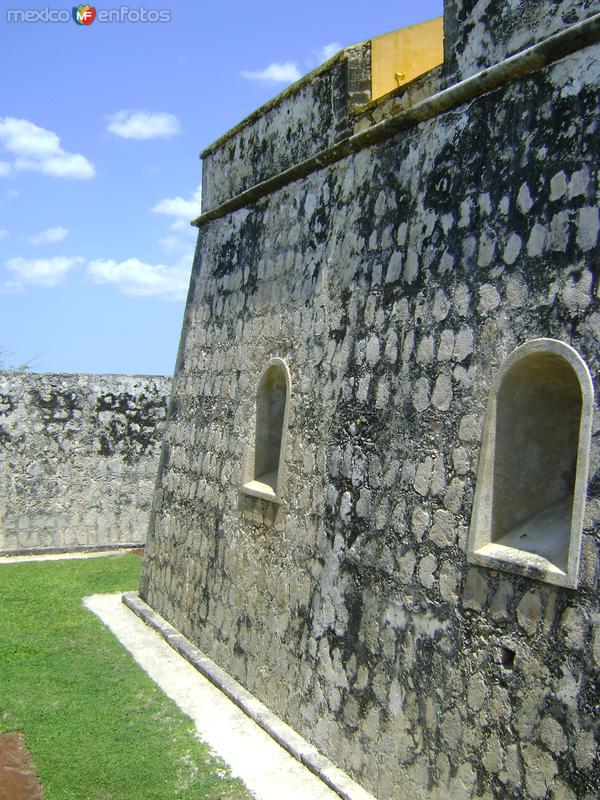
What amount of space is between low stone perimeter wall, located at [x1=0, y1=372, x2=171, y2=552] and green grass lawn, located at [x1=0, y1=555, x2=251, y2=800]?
2987mm

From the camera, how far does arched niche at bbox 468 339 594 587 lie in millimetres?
4254

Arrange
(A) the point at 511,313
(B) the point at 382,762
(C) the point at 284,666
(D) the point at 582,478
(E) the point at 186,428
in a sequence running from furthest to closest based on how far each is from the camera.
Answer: (E) the point at 186,428, (C) the point at 284,666, (B) the point at 382,762, (A) the point at 511,313, (D) the point at 582,478

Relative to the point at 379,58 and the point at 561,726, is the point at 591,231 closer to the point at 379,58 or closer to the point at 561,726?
the point at 561,726

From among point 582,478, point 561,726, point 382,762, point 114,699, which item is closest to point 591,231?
point 582,478

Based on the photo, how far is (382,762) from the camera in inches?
193

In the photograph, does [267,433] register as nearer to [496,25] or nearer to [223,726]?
[223,726]

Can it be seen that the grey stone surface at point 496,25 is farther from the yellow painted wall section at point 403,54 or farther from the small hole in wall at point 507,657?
the small hole in wall at point 507,657

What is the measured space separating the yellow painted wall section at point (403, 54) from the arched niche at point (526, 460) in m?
3.01

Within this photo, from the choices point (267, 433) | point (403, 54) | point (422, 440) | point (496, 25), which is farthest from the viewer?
point (267, 433)

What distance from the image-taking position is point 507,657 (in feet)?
13.5

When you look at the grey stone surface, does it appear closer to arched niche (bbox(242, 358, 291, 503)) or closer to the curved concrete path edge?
arched niche (bbox(242, 358, 291, 503))

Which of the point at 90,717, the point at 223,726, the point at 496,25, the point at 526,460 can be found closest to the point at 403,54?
the point at 496,25

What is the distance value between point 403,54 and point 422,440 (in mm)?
3530

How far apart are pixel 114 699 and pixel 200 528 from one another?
1957 millimetres
